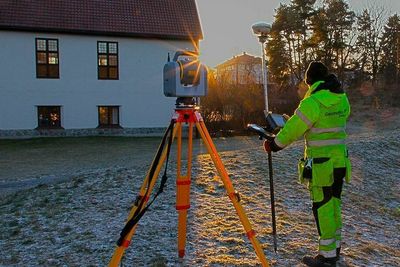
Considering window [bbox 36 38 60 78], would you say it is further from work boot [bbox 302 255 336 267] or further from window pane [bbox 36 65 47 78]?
work boot [bbox 302 255 336 267]

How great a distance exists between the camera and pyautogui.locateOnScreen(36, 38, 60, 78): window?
20406mm

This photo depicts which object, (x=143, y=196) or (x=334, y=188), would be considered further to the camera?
(x=334, y=188)

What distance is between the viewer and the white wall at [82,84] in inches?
786

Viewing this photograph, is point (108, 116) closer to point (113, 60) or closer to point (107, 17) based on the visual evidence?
point (113, 60)

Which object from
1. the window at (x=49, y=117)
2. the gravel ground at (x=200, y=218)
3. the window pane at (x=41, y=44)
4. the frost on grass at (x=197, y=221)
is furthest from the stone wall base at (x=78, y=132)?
the frost on grass at (x=197, y=221)

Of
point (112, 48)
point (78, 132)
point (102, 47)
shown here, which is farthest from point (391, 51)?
point (78, 132)

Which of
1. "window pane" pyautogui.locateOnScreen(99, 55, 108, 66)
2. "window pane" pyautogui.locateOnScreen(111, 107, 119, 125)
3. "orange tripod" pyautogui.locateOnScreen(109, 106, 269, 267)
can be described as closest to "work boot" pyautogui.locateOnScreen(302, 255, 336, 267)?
"orange tripod" pyautogui.locateOnScreen(109, 106, 269, 267)

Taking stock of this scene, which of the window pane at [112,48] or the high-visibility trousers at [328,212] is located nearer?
the high-visibility trousers at [328,212]

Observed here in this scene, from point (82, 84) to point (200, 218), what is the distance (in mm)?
16743

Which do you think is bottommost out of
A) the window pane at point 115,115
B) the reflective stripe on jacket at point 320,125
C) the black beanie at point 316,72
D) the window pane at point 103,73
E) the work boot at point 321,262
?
the work boot at point 321,262

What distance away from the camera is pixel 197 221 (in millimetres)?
5410

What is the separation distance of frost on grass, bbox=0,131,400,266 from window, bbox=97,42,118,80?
1362 cm

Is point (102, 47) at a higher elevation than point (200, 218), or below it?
higher

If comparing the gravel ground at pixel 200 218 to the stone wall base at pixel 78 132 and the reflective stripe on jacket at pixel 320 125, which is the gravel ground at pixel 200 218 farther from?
the stone wall base at pixel 78 132
